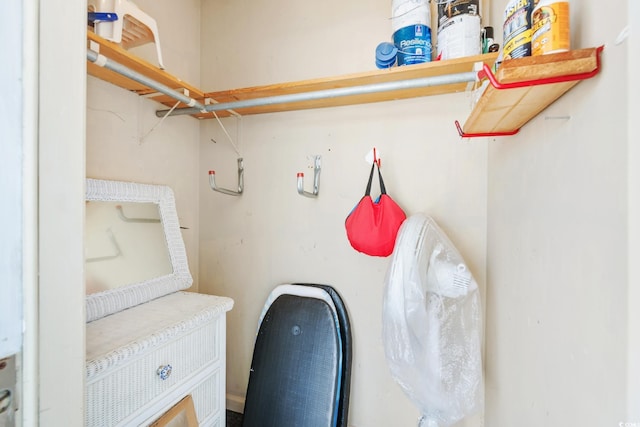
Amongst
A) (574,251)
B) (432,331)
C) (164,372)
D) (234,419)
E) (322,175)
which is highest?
(322,175)

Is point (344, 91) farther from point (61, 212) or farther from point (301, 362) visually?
point (301, 362)

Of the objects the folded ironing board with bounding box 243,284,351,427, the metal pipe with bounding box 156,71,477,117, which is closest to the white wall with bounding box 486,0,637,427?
the metal pipe with bounding box 156,71,477,117

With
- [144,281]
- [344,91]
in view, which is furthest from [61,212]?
[344,91]

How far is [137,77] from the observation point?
1.03m

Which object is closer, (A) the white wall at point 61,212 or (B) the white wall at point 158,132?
(A) the white wall at point 61,212

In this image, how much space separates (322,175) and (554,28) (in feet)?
3.46

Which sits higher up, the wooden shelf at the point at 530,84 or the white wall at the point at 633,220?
the wooden shelf at the point at 530,84

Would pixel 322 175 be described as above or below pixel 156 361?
above

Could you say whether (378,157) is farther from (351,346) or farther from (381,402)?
(381,402)

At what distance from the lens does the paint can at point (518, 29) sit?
0.59m

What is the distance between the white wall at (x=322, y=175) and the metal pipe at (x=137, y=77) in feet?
1.17

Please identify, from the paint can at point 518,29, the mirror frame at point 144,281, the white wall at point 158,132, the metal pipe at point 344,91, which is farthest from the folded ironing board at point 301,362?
the paint can at point 518,29

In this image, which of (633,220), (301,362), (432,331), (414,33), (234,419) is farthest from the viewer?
(234,419)

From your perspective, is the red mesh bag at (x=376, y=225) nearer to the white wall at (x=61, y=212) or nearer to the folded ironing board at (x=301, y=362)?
the folded ironing board at (x=301, y=362)
